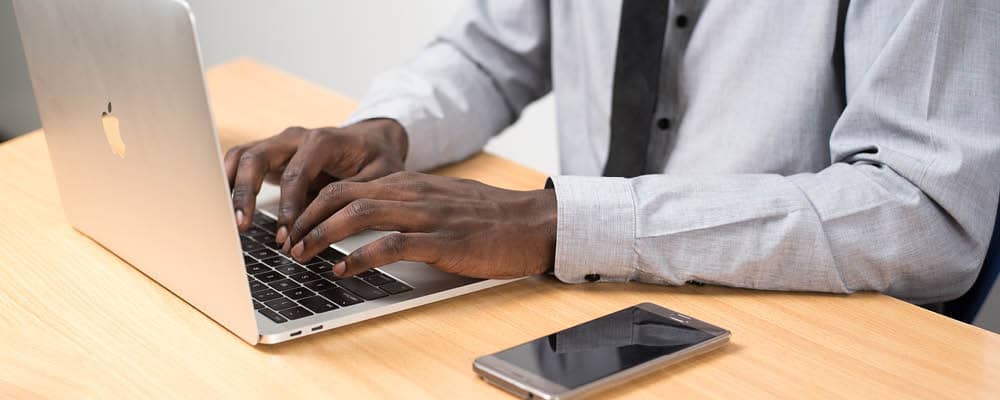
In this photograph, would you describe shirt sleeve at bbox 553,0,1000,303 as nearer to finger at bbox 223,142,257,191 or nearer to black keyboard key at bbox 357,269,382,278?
black keyboard key at bbox 357,269,382,278

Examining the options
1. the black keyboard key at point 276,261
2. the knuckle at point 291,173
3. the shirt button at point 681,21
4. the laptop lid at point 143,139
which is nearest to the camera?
the laptop lid at point 143,139

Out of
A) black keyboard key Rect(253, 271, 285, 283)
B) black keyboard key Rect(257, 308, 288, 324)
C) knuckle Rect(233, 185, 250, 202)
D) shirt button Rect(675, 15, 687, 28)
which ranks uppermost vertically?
shirt button Rect(675, 15, 687, 28)

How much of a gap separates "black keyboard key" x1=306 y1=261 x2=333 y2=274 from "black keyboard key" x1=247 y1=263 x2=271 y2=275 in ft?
0.12

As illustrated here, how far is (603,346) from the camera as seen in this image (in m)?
0.83

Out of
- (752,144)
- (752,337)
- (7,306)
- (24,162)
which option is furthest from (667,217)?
(24,162)

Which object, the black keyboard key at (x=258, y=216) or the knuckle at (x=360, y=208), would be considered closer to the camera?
the knuckle at (x=360, y=208)

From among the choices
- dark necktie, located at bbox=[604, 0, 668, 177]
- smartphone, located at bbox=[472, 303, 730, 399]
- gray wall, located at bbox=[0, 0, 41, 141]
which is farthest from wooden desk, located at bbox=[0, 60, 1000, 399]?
gray wall, located at bbox=[0, 0, 41, 141]

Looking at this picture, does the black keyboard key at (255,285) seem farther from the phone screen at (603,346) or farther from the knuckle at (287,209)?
the phone screen at (603,346)

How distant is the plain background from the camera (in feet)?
8.95

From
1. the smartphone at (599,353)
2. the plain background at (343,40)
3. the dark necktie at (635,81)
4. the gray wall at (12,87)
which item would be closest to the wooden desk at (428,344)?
Answer: the smartphone at (599,353)

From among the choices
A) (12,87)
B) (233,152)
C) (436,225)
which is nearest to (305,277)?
(436,225)

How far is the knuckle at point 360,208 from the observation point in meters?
0.92

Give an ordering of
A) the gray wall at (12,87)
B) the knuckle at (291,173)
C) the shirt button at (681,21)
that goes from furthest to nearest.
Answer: the gray wall at (12,87) < the shirt button at (681,21) < the knuckle at (291,173)

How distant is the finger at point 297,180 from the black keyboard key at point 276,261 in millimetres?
16
